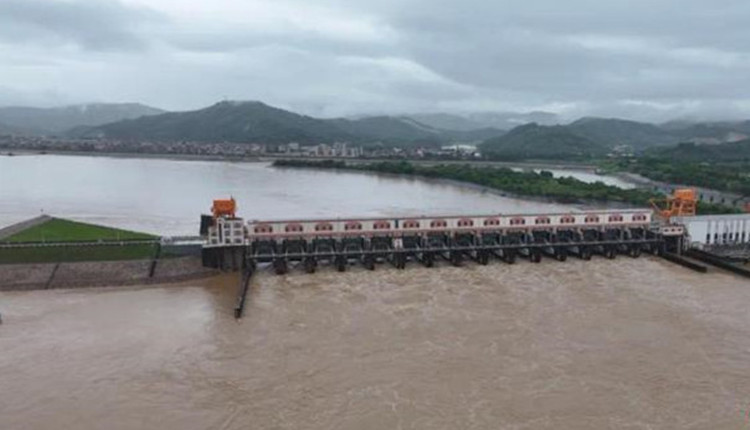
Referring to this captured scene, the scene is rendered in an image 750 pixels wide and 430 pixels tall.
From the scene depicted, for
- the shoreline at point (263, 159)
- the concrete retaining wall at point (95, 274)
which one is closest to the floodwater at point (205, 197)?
the concrete retaining wall at point (95, 274)

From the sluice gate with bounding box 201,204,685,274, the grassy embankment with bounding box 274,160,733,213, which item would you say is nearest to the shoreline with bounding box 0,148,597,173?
the grassy embankment with bounding box 274,160,733,213

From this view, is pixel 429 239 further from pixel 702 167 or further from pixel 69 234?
pixel 702 167

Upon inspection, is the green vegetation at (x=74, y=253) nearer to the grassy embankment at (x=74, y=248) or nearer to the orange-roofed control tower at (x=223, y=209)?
the grassy embankment at (x=74, y=248)

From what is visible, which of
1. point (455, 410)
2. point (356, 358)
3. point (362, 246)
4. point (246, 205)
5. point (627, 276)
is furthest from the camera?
point (246, 205)

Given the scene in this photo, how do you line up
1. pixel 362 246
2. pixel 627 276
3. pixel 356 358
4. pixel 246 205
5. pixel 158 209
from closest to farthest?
pixel 356 358 < pixel 627 276 < pixel 362 246 < pixel 158 209 < pixel 246 205

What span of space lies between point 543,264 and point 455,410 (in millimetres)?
16493

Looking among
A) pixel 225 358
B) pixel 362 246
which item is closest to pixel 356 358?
pixel 225 358

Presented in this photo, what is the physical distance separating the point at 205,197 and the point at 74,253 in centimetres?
2865

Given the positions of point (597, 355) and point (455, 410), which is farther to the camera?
point (597, 355)

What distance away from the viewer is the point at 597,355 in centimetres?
1795

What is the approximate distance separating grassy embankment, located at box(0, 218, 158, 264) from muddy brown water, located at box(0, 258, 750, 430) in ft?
10.4

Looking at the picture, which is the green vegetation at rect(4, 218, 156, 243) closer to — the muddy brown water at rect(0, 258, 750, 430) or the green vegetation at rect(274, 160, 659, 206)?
the muddy brown water at rect(0, 258, 750, 430)

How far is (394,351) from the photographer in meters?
18.1

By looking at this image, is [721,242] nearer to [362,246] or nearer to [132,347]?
[362,246]
